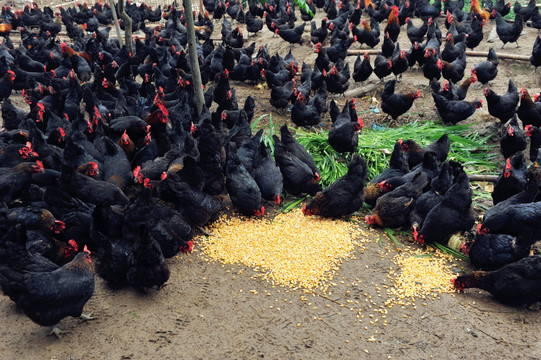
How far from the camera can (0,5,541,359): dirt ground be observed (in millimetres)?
4195

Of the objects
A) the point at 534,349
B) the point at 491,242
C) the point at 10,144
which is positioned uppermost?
the point at 10,144

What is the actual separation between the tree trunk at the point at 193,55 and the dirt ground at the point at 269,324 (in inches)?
156

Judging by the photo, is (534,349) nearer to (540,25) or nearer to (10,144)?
(10,144)

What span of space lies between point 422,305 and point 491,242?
50.0 inches

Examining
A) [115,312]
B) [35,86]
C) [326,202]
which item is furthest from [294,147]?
[35,86]

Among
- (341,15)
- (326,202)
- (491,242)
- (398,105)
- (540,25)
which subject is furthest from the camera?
(341,15)

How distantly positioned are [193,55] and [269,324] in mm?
5250

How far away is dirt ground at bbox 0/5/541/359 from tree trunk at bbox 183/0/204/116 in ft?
13.0

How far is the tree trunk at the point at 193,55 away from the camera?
7.39 meters

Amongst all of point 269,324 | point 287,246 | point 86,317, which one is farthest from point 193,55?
point 269,324

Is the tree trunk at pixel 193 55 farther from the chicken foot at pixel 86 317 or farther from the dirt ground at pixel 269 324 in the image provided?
the chicken foot at pixel 86 317

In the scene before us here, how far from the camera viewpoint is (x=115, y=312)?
4598 millimetres

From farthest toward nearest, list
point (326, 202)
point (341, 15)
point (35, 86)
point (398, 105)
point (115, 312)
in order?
1. point (341, 15)
2. point (35, 86)
3. point (398, 105)
4. point (326, 202)
5. point (115, 312)

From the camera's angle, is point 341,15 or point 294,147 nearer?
point 294,147
